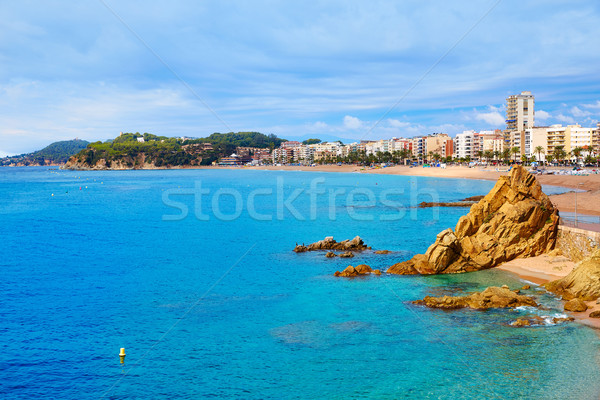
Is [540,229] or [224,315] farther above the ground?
[540,229]

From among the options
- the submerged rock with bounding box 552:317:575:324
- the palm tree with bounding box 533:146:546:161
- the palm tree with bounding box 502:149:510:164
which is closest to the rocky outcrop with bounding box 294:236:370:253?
the submerged rock with bounding box 552:317:575:324

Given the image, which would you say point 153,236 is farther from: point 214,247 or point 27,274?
point 27,274

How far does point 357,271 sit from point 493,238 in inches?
392

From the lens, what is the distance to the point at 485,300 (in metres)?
26.6

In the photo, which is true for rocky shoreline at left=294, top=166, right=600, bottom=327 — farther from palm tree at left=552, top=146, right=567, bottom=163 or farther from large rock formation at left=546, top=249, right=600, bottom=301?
palm tree at left=552, top=146, right=567, bottom=163

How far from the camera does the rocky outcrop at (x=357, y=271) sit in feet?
111

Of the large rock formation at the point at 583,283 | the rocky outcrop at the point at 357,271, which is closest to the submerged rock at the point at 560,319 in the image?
the large rock formation at the point at 583,283

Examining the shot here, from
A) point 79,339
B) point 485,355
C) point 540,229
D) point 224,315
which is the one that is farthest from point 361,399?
point 540,229

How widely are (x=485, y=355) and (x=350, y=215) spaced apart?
48.9m

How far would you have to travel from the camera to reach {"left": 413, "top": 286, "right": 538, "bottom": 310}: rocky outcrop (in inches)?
1035

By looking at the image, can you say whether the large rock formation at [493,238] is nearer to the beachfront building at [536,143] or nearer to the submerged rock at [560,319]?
the submerged rock at [560,319]

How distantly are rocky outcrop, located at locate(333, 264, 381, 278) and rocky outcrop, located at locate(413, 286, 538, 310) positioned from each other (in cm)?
695

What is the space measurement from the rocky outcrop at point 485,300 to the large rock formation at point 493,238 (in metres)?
6.81

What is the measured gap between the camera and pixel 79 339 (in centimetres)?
2358
